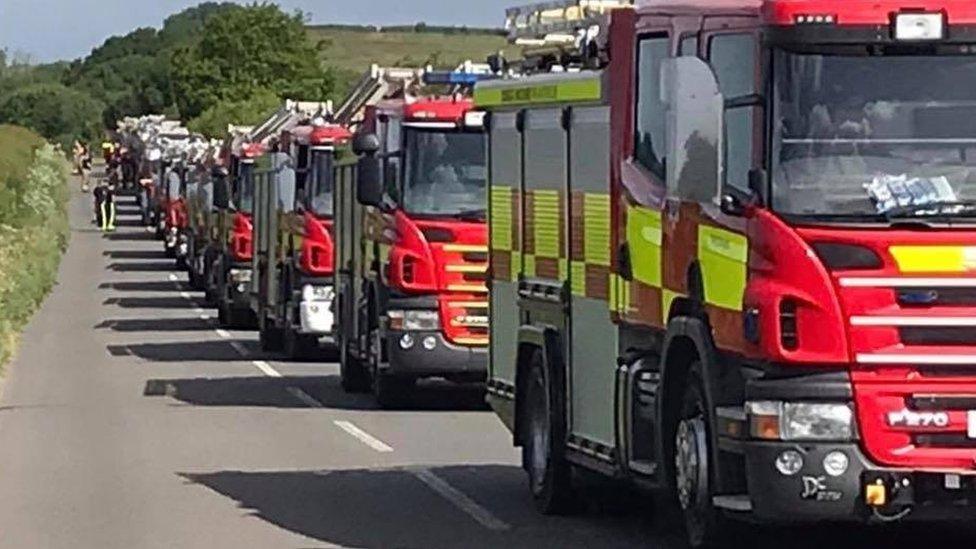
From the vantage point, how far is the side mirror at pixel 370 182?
22984mm

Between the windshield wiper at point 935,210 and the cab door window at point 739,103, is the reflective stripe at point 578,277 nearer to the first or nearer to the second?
the cab door window at point 739,103

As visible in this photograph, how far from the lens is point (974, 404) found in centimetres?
1115

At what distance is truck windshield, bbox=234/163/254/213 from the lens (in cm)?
3778

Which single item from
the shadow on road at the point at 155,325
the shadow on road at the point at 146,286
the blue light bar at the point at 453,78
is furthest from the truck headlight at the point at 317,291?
the shadow on road at the point at 146,286

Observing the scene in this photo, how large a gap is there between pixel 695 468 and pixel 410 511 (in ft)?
13.1

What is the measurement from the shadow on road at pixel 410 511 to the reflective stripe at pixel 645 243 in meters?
1.79

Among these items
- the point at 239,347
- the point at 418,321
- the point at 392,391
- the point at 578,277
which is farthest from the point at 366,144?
the point at 239,347

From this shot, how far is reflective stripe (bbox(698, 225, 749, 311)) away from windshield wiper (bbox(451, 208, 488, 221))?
1072 centimetres

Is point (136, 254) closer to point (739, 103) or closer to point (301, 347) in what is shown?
point (301, 347)

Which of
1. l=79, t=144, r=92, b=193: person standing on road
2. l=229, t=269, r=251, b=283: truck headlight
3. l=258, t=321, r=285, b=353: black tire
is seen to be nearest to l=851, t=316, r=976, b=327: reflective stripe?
l=258, t=321, r=285, b=353: black tire

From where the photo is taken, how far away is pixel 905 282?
11031 mm

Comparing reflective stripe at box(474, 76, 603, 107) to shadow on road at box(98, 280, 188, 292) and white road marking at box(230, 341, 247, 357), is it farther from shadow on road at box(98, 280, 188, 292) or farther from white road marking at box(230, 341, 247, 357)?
shadow on road at box(98, 280, 188, 292)

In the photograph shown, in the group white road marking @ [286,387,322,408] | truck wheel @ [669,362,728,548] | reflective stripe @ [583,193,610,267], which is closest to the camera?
truck wheel @ [669,362,728,548]

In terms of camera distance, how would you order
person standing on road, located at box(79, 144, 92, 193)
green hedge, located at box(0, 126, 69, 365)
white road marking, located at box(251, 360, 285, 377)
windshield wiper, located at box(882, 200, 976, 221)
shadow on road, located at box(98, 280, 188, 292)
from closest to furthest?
windshield wiper, located at box(882, 200, 976, 221), white road marking, located at box(251, 360, 285, 377), green hedge, located at box(0, 126, 69, 365), shadow on road, located at box(98, 280, 188, 292), person standing on road, located at box(79, 144, 92, 193)
